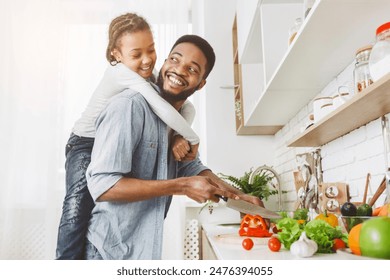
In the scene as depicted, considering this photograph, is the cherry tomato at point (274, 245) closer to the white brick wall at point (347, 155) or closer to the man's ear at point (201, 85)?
the white brick wall at point (347, 155)

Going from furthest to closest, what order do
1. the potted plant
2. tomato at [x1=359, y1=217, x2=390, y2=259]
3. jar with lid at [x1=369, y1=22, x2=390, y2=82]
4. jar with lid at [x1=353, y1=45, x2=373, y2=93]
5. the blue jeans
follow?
1. the potted plant
2. the blue jeans
3. jar with lid at [x1=353, y1=45, x2=373, y2=93]
4. jar with lid at [x1=369, y1=22, x2=390, y2=82]
5. tomato at [x1=359, y1=217, x2=390, y2=259]

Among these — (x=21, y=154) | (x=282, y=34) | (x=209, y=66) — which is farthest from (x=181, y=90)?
(x=21, y=154)

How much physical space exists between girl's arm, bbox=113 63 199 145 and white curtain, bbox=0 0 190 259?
3.9 inches

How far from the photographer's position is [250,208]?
1.19m

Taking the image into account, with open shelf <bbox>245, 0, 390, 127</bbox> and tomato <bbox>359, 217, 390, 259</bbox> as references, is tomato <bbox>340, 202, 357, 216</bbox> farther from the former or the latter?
open shelf <bbox>245, 0, 390, 127</bbox>

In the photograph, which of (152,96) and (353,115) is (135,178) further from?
(353,115)

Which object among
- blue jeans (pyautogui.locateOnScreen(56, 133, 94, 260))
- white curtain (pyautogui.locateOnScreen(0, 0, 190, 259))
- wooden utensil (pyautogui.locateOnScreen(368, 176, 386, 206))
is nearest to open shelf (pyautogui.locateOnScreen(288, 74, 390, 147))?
wooden utensil (pyautogui.locateOnScreen(368, 176, 386, 206))

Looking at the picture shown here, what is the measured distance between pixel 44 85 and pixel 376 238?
1051 mm

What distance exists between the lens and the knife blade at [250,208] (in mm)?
1173

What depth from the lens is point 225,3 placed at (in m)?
1.58

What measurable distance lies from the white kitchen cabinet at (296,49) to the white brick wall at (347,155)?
0.14 feet

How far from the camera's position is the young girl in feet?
3.73

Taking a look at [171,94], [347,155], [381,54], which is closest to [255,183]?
[347,155]
